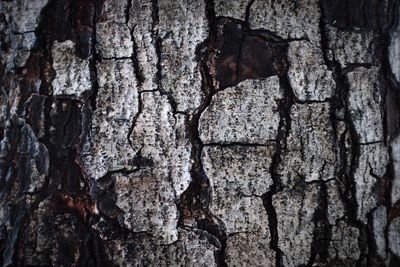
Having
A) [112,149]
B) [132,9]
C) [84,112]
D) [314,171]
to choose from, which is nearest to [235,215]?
[314,171]

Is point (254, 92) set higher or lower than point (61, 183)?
higher

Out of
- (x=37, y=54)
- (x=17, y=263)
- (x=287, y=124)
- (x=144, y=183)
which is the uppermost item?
(x=37, y=54)

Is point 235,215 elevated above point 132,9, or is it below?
below

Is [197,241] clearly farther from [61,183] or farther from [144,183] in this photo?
[61,183]

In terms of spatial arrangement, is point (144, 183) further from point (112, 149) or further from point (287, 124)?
point (287, 124)

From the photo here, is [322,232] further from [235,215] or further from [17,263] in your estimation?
[17,263]

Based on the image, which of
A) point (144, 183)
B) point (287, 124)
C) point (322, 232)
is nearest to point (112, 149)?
point (144, 183)
